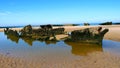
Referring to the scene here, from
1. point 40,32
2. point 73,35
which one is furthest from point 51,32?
point 73,35

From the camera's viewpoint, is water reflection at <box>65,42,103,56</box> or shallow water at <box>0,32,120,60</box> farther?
water reflection at <box>65,42,103,56</box>

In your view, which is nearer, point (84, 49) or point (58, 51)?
point (58, 51)

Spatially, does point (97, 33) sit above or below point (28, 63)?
above

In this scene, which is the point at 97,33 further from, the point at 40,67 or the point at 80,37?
the point at 40,67

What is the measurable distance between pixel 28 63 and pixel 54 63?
5.30ft

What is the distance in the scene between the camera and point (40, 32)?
1113 inches

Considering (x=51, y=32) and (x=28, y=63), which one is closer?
(x=28, y=63)

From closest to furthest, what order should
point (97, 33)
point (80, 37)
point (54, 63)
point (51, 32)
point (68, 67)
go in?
point (68, 67)
point (54, 63)
point (97, 33)
point (80, 37)
point (51, 32)

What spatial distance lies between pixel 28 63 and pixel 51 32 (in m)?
16.3

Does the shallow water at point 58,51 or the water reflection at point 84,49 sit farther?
the water reflection at point 84,49

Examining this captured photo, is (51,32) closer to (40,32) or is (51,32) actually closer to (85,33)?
(40,32)

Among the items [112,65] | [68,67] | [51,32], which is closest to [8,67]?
[68,67]

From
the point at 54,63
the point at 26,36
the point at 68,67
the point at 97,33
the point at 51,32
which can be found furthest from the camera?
the point at 26,36

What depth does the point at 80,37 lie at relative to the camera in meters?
19.8
